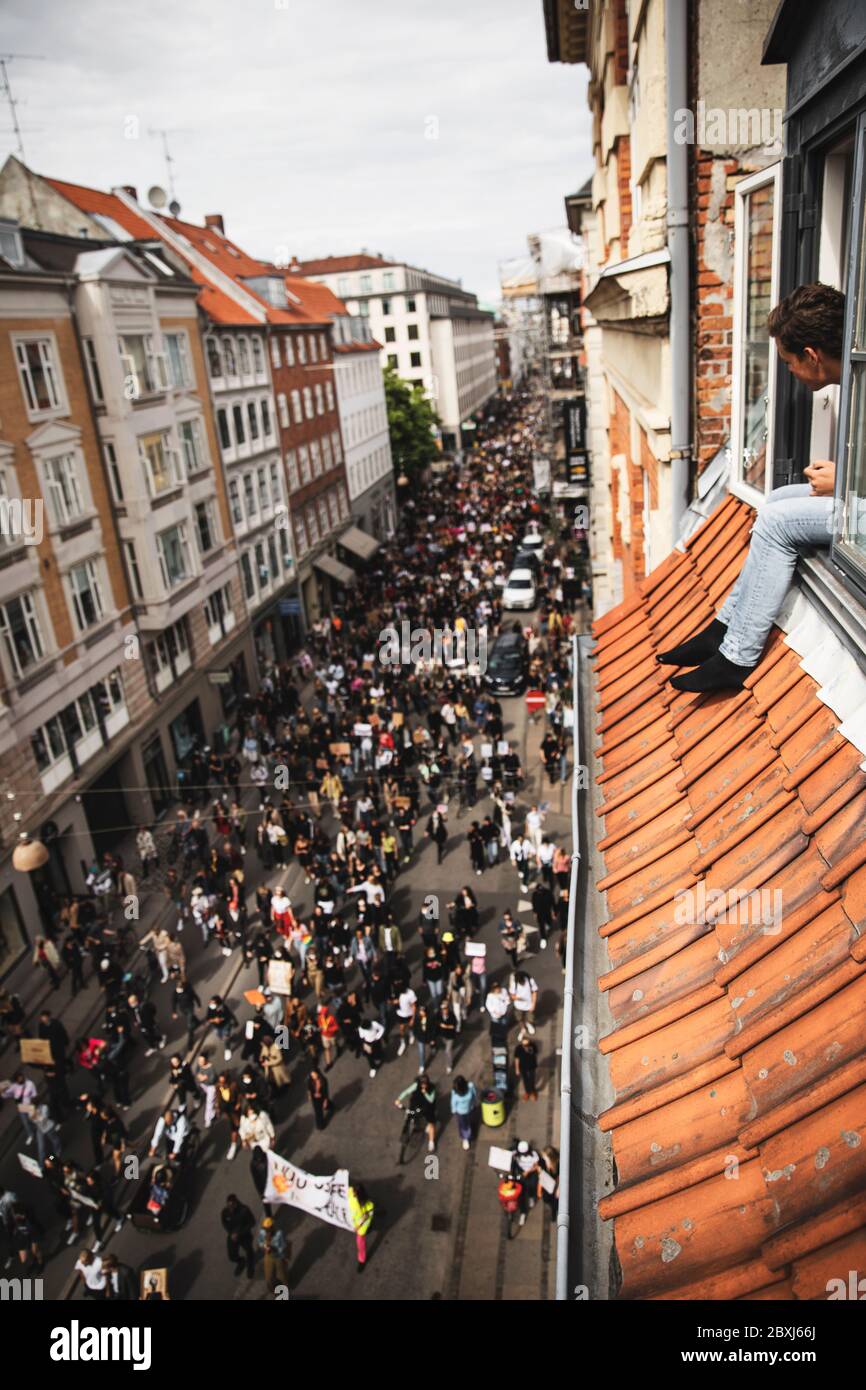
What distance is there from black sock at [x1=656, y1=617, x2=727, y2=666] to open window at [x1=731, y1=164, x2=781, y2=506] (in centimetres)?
79

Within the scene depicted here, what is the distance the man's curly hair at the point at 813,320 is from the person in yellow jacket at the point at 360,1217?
11.2m

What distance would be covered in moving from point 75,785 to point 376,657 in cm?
1528

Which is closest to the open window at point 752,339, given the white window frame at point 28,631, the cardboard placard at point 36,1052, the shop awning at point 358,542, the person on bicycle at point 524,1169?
the person on bicycle at point 524,1169

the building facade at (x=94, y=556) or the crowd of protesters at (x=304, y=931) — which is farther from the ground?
the building facade at (x=94, y=556)

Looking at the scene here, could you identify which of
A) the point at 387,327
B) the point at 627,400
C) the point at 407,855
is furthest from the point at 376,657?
the point at 387,327

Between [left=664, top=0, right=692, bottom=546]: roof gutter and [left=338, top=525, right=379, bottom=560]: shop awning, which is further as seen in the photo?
[left=338, top=525, right=379, bottom=560]: shop awning

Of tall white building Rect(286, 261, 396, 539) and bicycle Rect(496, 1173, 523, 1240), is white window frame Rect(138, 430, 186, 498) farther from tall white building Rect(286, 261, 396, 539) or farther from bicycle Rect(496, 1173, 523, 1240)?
tall white building Rect(286, 261, 396, 539)

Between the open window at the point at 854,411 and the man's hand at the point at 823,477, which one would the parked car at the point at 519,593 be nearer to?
the man's hand at the point at 823,477

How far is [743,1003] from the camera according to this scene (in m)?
3.05

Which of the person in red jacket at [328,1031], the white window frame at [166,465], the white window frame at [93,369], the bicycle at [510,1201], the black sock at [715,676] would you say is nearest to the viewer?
the black sock at [715,676]

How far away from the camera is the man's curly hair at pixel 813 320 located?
3152mm

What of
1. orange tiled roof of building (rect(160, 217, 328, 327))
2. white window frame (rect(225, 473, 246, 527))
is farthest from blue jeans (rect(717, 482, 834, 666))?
orange tiled roof of building (rect(160, 217, 328, 327))

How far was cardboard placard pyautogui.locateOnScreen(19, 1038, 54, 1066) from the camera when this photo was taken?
1401 cm

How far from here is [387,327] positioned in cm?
8781
